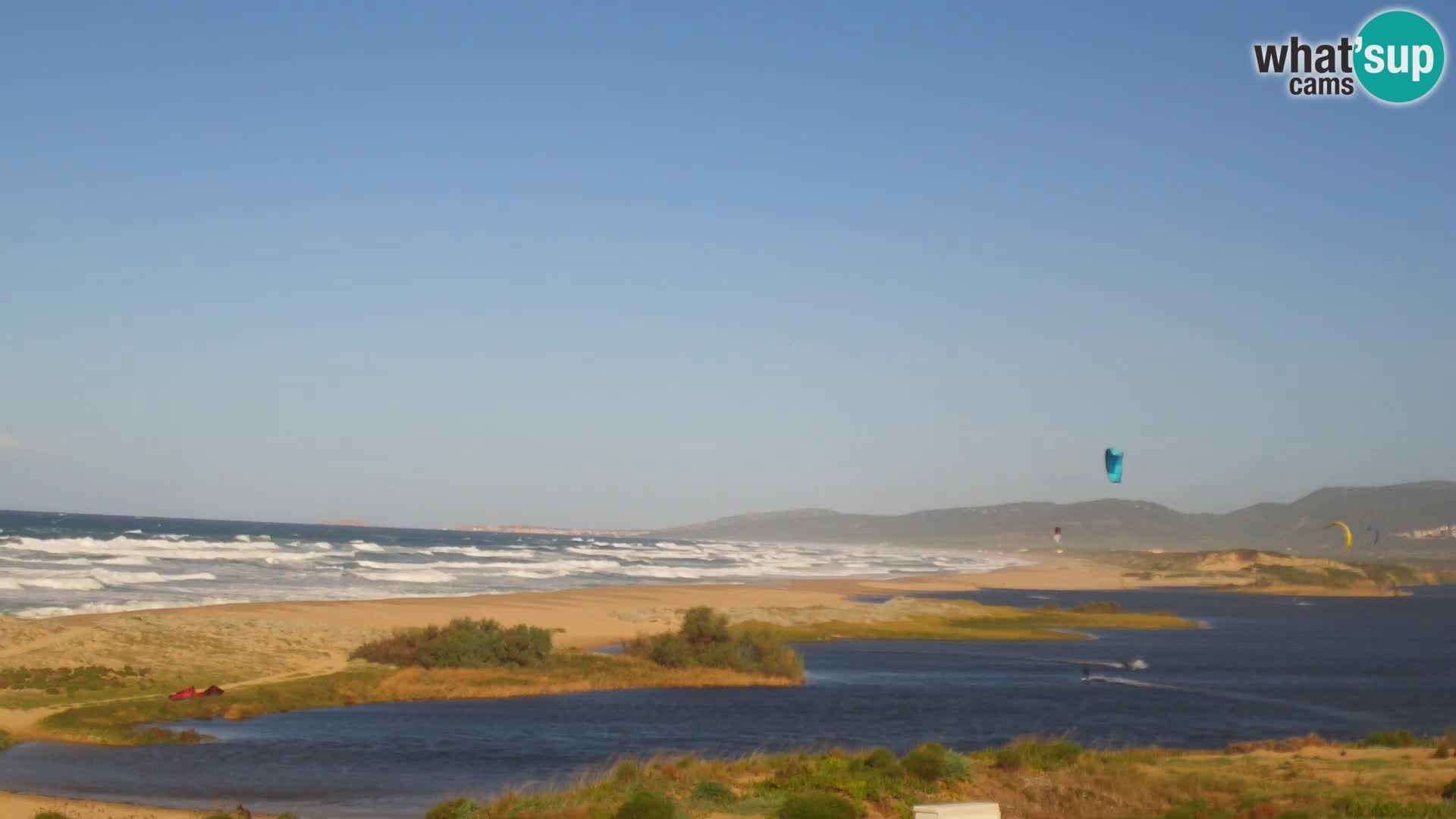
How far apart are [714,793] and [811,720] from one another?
15.5 m

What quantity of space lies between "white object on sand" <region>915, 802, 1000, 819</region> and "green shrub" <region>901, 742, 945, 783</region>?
5162 millimetres

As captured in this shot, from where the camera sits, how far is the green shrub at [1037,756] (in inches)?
926

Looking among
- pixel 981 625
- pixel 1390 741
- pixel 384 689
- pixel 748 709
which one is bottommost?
pixel 748 709

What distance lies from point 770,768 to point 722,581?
8054 centimetres

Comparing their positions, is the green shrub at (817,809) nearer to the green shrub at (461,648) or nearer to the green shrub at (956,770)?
the green shrub at (956,770)

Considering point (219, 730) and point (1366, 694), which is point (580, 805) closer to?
point (219, 730)

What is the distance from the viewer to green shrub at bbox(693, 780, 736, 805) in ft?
65.4

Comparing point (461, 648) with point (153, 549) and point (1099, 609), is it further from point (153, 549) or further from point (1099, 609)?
point (153, 549)

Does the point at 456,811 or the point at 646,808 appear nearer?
the point at 646,808

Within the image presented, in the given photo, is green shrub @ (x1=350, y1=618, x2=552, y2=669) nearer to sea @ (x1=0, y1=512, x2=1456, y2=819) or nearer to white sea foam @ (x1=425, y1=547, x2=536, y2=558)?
sea @ (x1=0, y1=512, x2=1456, y2=819)

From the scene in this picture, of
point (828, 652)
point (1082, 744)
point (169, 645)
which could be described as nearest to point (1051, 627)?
point (828, 652)

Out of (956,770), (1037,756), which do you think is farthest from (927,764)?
(1037,756)

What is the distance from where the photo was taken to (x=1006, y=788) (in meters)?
21.9

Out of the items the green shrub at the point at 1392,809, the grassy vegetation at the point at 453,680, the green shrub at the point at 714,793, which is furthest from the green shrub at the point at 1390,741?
the grassy vegetation at the point at 453,680
